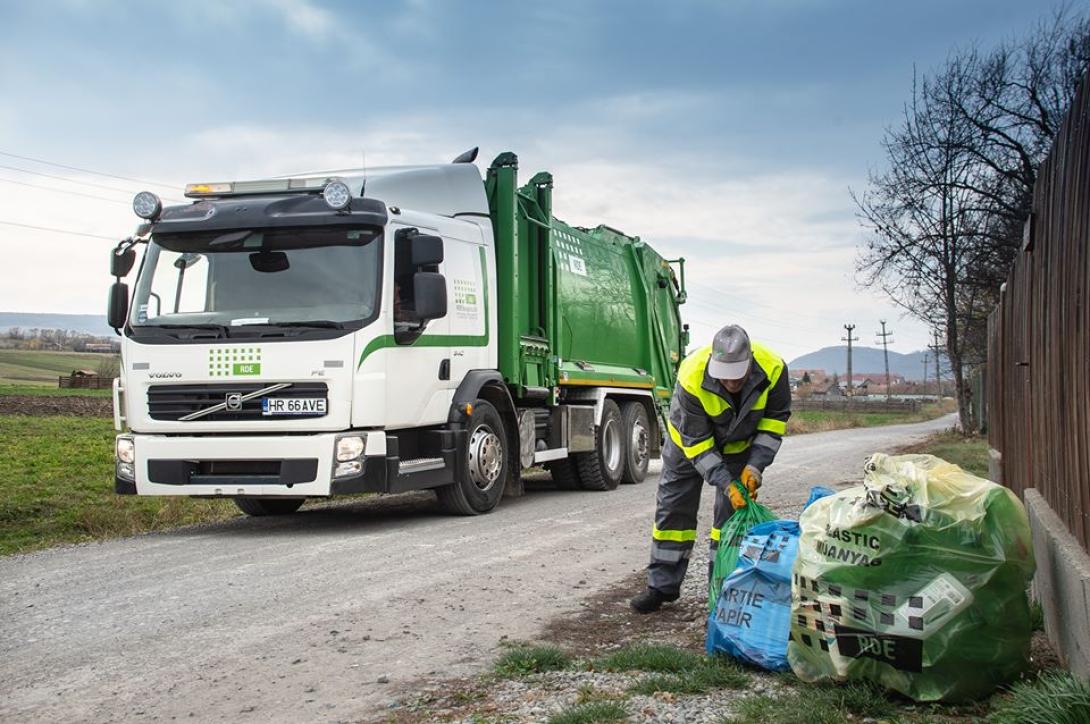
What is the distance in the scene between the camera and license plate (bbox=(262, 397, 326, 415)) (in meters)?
8.63

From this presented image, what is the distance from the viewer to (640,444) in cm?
1458

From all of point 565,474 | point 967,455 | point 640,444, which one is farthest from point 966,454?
point 565,474

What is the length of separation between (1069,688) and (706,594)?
117 inches

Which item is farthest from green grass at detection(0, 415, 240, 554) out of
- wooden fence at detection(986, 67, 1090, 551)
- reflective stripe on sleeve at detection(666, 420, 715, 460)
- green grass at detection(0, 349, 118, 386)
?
green grass at detection(0, 349, 118, 386)

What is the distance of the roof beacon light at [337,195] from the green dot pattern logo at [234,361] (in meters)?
1.32

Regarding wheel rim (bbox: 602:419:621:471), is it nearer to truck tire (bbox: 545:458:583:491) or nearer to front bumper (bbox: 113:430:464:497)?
truck tire (bbox: 545:458:583:491)

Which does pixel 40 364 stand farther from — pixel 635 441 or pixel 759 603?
pixel 759 603

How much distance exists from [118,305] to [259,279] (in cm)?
127

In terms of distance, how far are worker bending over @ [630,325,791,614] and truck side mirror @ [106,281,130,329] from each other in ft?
18.0

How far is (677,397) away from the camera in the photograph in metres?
5.77

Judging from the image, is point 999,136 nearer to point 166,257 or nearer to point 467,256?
point 467,256

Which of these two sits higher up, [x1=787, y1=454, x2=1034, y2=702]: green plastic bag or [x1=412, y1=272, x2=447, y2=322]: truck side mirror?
[x1=412, y1=272, x2=447, y2=322]: truck side mirror

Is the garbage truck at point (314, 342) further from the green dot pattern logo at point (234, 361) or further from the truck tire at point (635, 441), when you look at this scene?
the truck tire at point (635, 441)

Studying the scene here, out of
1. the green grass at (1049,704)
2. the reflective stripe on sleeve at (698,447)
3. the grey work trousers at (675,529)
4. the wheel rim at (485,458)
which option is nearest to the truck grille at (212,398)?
the wheel rim at (485,458)
